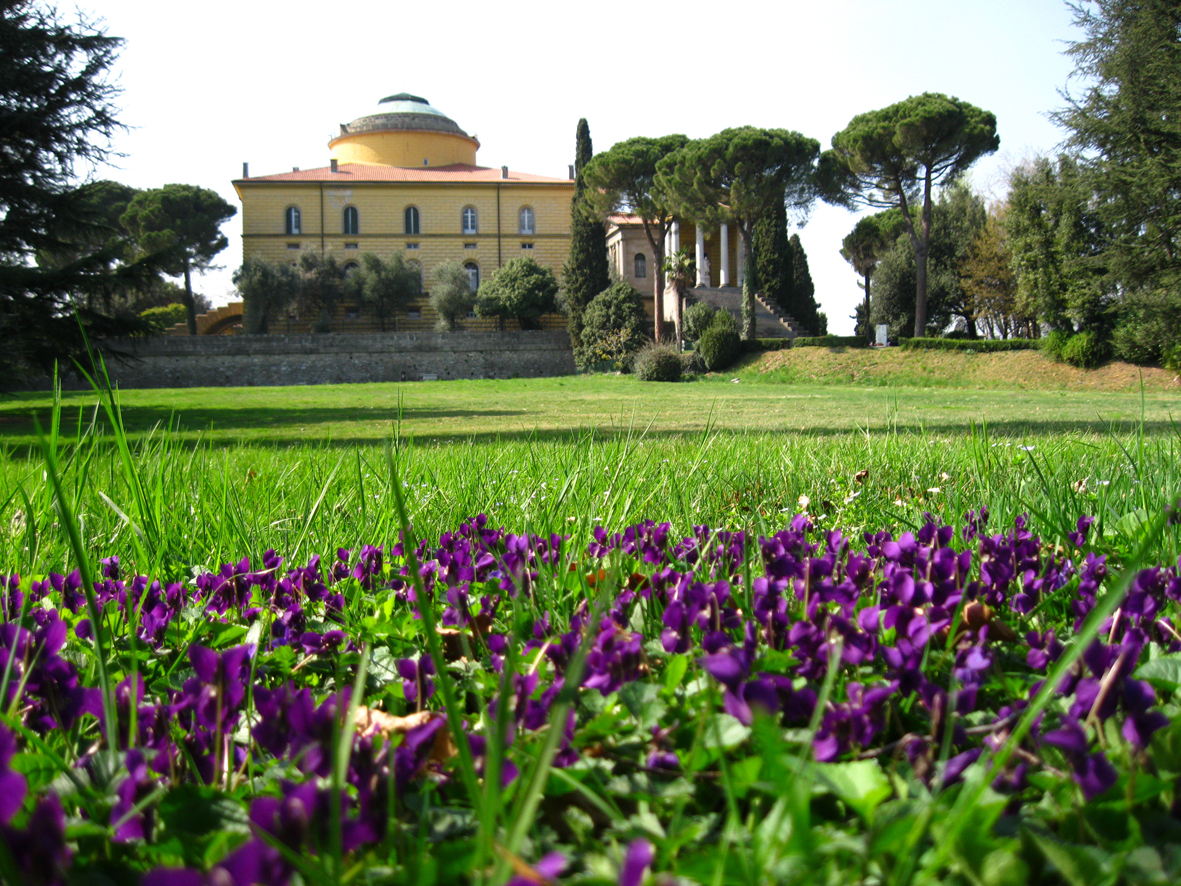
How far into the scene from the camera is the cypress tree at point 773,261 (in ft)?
132

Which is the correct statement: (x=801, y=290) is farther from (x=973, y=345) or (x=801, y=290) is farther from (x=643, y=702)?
(x=643, y=702)

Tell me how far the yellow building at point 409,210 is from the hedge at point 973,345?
113 ft

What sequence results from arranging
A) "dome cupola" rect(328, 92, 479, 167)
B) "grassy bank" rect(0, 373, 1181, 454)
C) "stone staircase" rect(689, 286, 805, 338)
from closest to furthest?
"grassy bank" rect(0, 373, 1181, 454), "stone staircase" rect(689, 286, 805, 338), "dome cupola" rect(328, 92, 479, 167)

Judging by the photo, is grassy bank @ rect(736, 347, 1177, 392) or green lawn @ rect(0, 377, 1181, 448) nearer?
green lawn @ rect(0, 377, 1181, 448)

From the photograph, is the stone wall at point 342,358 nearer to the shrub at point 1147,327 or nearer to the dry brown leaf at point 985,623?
the shrub at point 1147,327

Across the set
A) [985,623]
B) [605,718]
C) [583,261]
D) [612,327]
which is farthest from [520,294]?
[605,718]

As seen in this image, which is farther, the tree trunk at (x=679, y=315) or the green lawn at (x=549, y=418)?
the tree trunk at (x=679, y=315)

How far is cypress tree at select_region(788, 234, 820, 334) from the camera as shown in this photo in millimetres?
42375

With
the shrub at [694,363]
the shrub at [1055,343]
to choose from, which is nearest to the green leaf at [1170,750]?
the shrub at [1055,343]

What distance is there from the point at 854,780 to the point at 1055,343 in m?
26.9

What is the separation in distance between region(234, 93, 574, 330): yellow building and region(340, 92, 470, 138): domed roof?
0.15 meters

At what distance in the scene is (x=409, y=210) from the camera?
186ft

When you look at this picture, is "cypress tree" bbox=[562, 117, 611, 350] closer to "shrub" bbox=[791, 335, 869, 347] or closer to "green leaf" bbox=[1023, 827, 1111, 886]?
"shrub" bbox=[791, 335, 869, 347]

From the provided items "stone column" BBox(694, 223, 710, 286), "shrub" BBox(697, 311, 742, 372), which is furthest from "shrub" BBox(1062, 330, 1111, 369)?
"stone column" BBox(694, 223, 710, 286)
